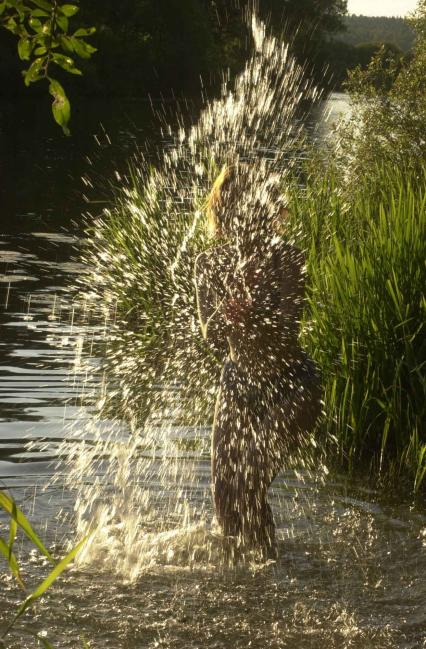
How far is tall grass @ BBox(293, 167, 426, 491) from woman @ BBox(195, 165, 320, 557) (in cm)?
152

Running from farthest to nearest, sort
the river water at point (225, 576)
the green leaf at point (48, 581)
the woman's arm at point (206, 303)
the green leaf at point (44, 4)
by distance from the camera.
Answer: the woman's arm at point (206, 303)
the river water at point (225, 576)
the green leaf at point (44, 4)
the green leaf at point (48, 581)

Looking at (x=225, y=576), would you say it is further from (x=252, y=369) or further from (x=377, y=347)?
(x=377, y=347)

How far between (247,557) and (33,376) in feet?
16.0

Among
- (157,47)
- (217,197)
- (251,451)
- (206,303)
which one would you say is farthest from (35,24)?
(157,47)

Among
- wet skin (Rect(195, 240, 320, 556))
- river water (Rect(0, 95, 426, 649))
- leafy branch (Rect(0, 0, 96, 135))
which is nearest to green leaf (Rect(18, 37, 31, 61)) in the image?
leafy branch (Rect(0, 0, 96, 135))

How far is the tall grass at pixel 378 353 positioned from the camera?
7.57 meters

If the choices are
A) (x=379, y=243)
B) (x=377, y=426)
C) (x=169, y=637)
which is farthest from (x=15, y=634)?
(x=379, y=243)

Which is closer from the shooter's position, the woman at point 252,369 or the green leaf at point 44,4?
the green leaf at point 44,4

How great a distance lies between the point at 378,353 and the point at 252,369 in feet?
6.02

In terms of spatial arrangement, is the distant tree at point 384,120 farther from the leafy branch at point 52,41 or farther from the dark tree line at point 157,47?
the dark tree line at point 157,47

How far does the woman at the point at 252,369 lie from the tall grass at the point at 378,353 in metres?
1.52

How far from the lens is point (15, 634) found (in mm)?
5215

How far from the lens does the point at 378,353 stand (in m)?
7.71

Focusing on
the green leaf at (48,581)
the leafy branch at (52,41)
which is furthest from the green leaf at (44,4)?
the green leaf at (48,581)
